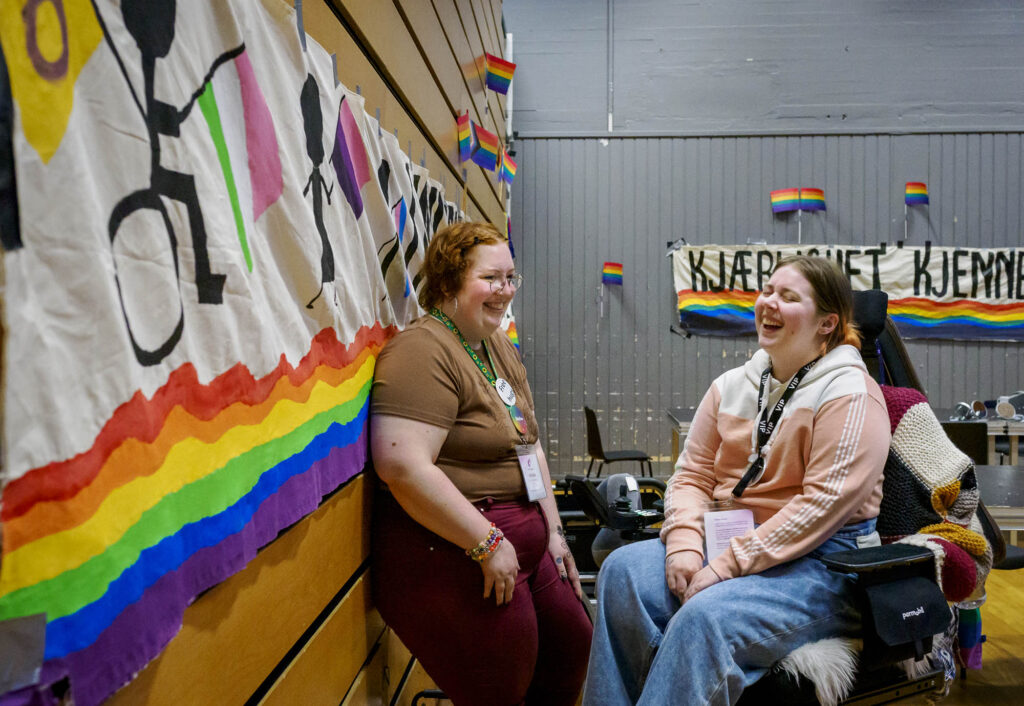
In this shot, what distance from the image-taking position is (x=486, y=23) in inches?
142

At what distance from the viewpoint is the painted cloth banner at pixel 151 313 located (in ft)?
1.59

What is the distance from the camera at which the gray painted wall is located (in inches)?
229

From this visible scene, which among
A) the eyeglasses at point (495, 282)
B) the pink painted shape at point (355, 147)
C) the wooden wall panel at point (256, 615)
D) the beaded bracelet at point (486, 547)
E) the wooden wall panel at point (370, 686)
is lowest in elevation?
the wooden wall panel at point (370, 686)

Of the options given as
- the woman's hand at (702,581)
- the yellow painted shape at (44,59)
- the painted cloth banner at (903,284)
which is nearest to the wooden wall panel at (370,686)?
the woman's hand at (702,581)

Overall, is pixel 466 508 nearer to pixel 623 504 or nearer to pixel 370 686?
pixel 370 686

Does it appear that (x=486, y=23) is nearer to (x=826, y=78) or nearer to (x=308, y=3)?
(x=308, y=3)

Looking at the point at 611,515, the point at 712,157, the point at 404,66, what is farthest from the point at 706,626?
the point at 712,157

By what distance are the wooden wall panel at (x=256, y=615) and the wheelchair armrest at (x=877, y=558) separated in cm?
97

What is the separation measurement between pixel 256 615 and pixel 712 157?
18.9 feet

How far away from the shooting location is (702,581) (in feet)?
4.91

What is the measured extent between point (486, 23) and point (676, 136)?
9.24ft

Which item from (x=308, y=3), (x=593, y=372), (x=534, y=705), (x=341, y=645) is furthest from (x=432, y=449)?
(x=593, y=372)

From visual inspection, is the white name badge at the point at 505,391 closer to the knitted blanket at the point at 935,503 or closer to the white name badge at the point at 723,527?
the white name badge at the point at 723,527

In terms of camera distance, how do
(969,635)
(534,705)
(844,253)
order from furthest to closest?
(844,253)
(969,635)
(534,705)
